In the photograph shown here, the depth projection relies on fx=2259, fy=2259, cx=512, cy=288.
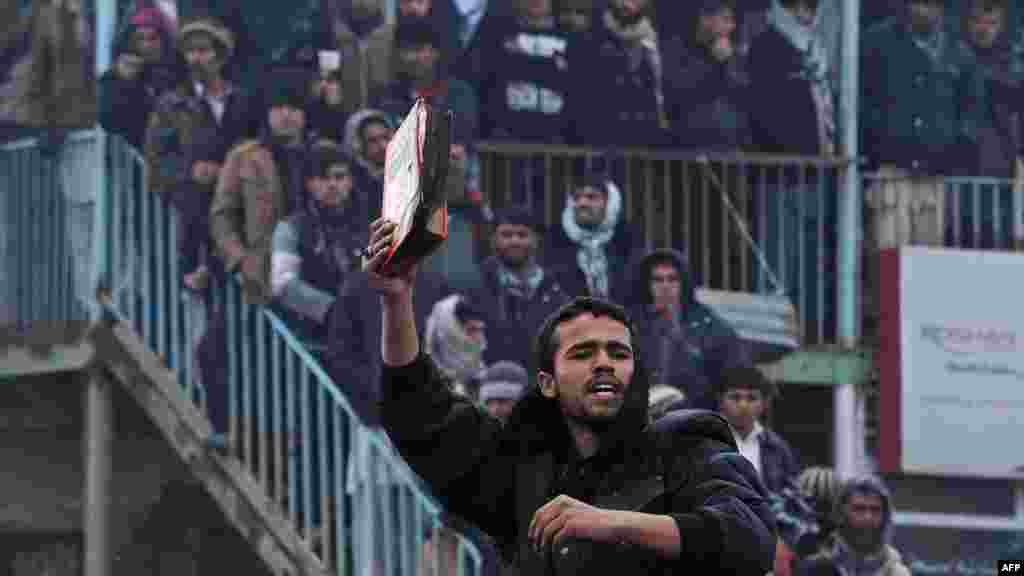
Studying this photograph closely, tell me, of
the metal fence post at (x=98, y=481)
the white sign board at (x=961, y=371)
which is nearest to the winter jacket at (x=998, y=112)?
the white sign board at (x=961, y=371)

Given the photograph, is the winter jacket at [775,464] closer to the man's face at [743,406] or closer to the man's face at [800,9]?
the man's face at [743,406]

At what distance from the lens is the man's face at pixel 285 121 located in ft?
33.7

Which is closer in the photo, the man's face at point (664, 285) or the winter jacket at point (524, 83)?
the man's face at point (664, 285)

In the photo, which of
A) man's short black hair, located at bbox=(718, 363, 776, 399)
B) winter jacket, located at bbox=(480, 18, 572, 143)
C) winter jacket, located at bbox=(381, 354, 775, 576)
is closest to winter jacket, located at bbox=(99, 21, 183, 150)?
winter jacket, located at bbox=(480, 18, 572, 143)

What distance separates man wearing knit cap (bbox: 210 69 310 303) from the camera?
1005 cm

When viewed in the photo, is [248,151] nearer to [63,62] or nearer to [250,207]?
[250,207]

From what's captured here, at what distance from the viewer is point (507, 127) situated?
11.4 metres

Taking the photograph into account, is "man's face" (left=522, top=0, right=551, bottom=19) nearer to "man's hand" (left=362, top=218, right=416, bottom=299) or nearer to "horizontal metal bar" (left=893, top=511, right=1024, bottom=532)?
"horizontal metal bar" (left=893, top=511, right=1024, bottom=532)

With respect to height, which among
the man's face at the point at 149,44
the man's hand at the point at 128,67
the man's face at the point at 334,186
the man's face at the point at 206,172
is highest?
the man's face at the point at 149,44

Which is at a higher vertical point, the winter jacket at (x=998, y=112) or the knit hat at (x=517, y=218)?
the winter jacket at (x=998, y=112)

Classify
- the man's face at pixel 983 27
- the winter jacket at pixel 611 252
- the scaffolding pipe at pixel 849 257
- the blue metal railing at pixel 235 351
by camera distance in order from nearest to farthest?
the blue metal railing at pixel 235 351
the winter jacket at pixel 611 252
the scaffolding pipe at pixel 849 257
the man's face at pixel 983 27

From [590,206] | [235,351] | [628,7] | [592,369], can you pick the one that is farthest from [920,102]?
[592,369]

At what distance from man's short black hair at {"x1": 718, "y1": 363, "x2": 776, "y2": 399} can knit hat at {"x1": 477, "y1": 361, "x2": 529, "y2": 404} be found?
91 centimetres

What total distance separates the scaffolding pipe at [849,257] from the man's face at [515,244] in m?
2.43
